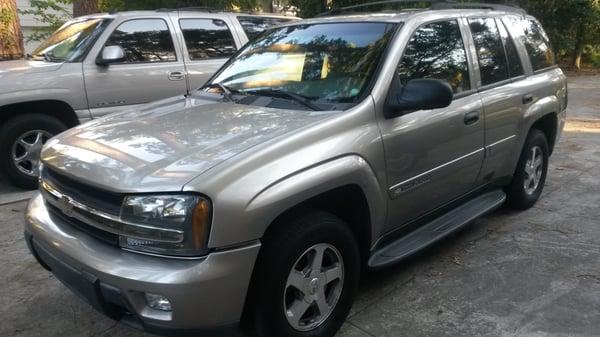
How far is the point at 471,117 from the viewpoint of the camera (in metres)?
3.83

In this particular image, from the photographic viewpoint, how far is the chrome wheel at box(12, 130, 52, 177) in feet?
18.8

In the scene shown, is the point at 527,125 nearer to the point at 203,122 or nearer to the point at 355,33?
the point at 355,33

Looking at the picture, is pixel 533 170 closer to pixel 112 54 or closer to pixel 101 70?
pixel 112 54

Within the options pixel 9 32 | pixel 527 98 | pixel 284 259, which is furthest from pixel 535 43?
pixel 9 32

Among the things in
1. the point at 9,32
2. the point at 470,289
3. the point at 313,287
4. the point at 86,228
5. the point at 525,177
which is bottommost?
the point at 470,289

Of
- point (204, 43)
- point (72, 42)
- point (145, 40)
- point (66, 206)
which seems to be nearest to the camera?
point (66, 206)

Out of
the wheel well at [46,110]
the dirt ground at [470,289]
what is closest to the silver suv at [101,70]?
the wheel well at [46,110]

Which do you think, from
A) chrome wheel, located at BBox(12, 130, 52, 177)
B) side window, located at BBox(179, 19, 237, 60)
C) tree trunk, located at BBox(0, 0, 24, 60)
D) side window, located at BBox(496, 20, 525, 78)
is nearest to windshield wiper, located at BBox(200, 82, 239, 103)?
side window, located at BBox(496, 20, 525, 78)

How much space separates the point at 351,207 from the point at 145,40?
4.24 m

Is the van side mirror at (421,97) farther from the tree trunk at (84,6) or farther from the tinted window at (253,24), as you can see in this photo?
the tree trunk at (84,6)

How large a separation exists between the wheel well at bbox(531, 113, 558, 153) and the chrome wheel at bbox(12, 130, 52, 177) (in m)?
4.94

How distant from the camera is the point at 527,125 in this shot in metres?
4.58

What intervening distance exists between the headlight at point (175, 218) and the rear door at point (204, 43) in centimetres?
427

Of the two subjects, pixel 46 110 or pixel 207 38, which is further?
pixel 207 38
